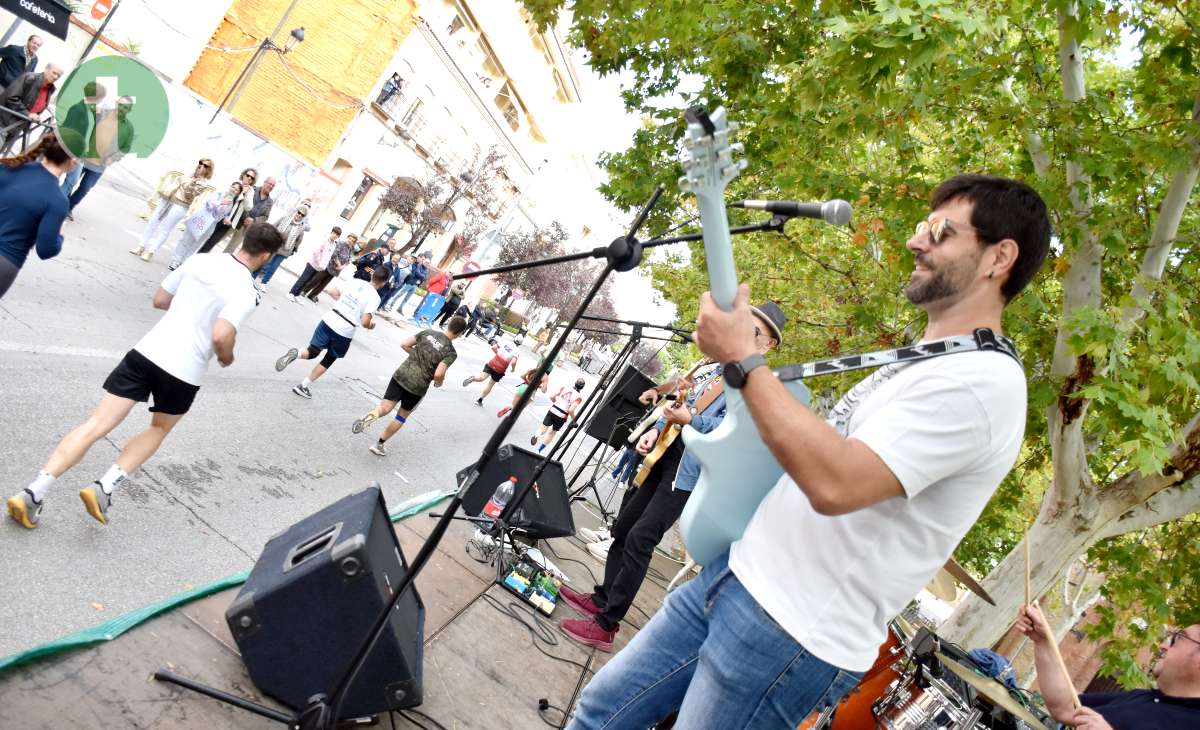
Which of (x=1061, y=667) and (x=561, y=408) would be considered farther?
(x=561, y=408)

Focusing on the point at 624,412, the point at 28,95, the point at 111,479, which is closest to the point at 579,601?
the point at 111,479

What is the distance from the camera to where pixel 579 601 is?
5.62 m

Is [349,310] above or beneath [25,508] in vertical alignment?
above

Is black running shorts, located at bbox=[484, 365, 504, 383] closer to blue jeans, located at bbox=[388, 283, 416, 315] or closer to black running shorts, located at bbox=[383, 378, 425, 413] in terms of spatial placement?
black running shorts, located at bbox=[383, 378, 425, 413]

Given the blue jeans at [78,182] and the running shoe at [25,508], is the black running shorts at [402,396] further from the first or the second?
the blue jeans at [78,182]

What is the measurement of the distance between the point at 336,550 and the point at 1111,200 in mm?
7071

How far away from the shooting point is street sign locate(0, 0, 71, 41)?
10.2 metres

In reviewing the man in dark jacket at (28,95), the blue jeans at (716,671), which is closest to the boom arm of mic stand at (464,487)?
the blue jeans at (716,671)

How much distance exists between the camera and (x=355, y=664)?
92.3 inches

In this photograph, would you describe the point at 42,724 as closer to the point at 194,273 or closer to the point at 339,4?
the point at 194,273

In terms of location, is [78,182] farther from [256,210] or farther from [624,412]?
[624,412]

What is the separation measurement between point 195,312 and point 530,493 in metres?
2.72

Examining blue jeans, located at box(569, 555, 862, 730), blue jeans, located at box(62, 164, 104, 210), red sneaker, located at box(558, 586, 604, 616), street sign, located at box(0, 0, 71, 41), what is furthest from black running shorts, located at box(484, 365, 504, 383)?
blue jeans, located at box(569, 555, 862, 730)

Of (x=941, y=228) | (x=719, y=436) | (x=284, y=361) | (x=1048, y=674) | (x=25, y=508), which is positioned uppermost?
(x=941, y=228)
